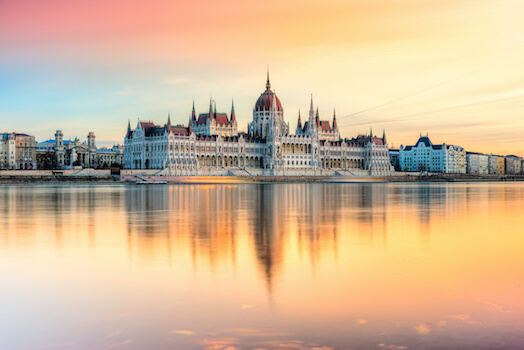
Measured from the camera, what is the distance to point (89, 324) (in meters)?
8.48

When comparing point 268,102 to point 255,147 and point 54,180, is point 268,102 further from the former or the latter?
point 54,180

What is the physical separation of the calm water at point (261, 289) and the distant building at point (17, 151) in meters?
132

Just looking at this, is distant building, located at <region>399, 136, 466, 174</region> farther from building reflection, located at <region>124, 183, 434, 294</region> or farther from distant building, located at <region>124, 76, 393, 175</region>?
building reflection, located at <region>124, 183, 434, 294</region>

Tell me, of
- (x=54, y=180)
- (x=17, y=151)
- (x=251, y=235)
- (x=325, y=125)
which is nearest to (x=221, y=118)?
(x=325, y=125)

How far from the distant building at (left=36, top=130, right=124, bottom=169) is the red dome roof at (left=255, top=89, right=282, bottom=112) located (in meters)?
44.0

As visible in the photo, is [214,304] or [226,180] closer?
[214,304]

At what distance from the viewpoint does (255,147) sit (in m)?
145

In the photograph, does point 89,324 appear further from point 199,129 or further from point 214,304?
point 199,129

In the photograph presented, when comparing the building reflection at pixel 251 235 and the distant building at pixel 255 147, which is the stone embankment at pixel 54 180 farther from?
the building reflection at pixel 251 235

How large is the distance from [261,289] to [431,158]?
190m

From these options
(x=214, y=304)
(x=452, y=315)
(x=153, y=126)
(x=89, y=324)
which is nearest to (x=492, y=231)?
(x=452, y=315)

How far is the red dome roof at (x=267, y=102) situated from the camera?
152125mm

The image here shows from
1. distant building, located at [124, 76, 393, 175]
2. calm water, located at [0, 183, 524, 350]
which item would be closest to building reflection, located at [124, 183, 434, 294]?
calm water, located at [0, 183, 524, 350]

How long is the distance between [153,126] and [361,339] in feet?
439
